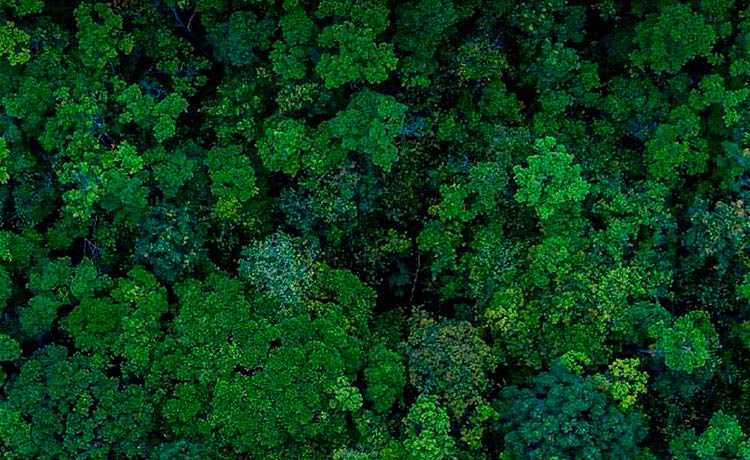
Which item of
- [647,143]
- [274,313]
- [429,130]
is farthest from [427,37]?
[274,313]

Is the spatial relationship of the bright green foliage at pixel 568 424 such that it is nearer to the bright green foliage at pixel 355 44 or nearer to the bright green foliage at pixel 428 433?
the bright green foliage at pixel 428 433

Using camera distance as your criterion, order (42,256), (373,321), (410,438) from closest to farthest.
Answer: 1. (410,438)
2. (42,256)
3. (373,321)

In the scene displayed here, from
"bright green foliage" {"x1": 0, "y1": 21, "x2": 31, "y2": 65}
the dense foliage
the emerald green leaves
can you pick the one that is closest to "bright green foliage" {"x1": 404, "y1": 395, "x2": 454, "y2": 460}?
the dense foliage

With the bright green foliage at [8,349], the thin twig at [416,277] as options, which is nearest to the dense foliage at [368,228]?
the bright green foliage at [8,349]

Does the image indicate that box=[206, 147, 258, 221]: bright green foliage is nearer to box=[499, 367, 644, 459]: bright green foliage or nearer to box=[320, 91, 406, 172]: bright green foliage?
box=[320, 91, 406, 172]: bright green foliage

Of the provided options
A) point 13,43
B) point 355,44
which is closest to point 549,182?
point 355,44

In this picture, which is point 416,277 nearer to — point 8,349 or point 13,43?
point 8,349

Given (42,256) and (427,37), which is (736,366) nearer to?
(427,37)
